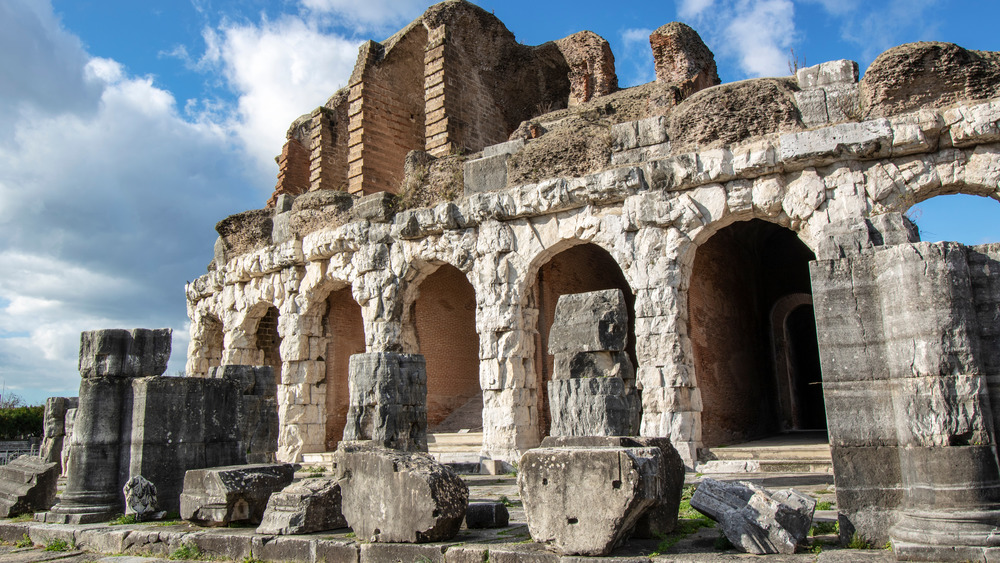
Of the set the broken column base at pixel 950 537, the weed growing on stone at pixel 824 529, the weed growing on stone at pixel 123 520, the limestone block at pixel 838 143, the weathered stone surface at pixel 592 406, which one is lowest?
the weed growing on stone at pixel 123 520

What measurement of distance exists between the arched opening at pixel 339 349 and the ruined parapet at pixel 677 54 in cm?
792

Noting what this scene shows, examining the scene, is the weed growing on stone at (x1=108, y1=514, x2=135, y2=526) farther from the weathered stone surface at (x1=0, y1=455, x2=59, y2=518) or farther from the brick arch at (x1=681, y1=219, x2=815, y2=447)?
the brick arch at (x1=681, y1=219, x2=815, y2=447)

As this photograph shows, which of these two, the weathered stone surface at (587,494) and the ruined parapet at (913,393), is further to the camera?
the weathered stone surface at (587,494)

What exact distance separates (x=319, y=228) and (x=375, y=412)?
6800mm

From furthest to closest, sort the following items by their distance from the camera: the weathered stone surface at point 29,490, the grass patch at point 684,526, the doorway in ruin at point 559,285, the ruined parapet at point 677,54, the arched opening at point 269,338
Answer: the arched opening at point 269,338, the ruined parapet at point 677,54, the doorway in ruin at point 559,285, the weathered stone surface at point 29,490, the grass patch at point 684,526

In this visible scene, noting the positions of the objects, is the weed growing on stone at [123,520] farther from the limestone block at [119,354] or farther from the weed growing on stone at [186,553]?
the limestone block at [119,354]

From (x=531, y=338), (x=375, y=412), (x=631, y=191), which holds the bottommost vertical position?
(x=375, y=412)

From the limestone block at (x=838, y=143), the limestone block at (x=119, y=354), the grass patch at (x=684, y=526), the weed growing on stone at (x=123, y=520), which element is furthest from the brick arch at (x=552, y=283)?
the weed growing on stone at (x=123, y=520)

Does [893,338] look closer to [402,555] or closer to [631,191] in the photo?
[402,555]

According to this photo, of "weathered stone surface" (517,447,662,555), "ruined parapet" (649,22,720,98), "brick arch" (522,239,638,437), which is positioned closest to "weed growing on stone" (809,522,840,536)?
"weathered stone surface" (517,447,662,555)

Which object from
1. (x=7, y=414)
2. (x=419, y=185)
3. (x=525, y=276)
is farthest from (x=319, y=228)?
(x=7, y=414)

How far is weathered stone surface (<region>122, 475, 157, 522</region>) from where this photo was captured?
747 centimetres

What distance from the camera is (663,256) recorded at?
1108cm

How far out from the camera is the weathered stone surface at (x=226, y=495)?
21.7 feet
